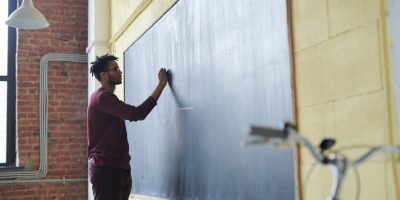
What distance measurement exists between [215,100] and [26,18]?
2.54 metres

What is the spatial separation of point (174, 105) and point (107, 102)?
1.31 ft

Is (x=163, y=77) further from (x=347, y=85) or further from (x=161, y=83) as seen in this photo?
(x=347, y=85)

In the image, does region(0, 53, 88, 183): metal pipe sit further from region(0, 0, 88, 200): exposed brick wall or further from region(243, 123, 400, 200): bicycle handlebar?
region(243, 123, 400, 200): bicycle handlebar

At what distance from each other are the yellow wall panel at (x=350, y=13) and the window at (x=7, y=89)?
4.77 meters

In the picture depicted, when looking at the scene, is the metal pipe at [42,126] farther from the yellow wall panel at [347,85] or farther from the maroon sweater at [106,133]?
the yellow wall panel at [347,85]

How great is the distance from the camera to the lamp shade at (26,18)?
443cm

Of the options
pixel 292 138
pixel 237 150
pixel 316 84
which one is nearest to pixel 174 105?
pixel 237 150

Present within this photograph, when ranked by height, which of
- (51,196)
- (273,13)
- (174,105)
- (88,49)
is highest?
(88,49)

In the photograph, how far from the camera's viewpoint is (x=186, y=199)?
9.74 ft

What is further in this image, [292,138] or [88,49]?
[88,49]

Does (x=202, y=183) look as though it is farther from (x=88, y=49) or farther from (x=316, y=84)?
(x=88, y=49)

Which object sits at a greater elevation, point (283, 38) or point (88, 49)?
point (88, 49)

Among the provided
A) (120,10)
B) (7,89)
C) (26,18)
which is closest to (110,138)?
(26,18)

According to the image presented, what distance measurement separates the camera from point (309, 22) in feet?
6.08
